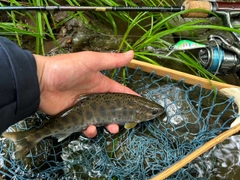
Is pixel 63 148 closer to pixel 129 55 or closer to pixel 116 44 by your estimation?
pixel 129 55

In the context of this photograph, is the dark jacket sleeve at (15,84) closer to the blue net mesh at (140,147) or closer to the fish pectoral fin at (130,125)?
the blue net mesh at (140,147)

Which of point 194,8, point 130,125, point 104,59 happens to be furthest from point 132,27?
point 130,125

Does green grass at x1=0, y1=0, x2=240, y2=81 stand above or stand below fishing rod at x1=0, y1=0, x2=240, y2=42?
below

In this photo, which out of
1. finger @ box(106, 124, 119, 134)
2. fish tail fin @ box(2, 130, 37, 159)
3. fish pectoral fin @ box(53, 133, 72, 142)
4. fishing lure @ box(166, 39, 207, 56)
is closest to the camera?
fish tail fin @ box(2, 130, 37, 159)

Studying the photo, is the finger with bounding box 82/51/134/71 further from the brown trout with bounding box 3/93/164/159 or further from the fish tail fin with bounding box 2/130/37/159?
the fish tail fin with bounding box 2/130/37/159

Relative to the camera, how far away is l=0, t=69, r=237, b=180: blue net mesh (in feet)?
9.69

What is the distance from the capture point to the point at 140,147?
3.00 meters

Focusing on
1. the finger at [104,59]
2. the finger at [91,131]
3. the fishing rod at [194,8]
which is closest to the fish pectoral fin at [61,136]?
the finger at [91,131]

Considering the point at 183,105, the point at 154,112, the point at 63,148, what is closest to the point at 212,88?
the point at 183,105

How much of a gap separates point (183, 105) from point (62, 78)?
1.40m

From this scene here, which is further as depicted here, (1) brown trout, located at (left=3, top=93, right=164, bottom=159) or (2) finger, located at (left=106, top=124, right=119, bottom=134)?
(2) finger, located at (left=106, top=124, right=119, bottom=134)

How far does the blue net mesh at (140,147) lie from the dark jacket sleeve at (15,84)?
2.38 ft

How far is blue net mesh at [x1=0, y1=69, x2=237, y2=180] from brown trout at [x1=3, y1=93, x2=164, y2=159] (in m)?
0.23

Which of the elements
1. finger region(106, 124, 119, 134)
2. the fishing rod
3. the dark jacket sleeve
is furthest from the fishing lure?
the dark jacket sleeve
